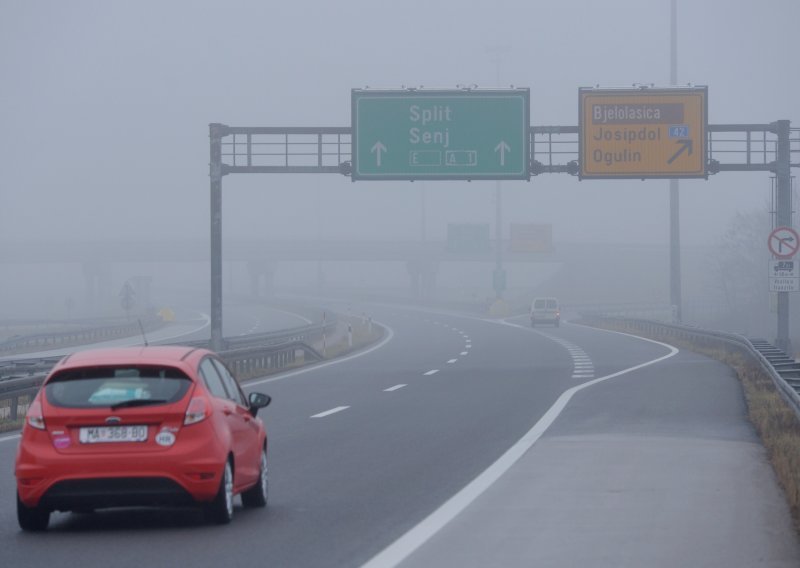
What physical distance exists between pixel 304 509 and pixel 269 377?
20222 mm

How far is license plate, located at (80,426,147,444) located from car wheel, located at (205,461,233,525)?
2.20 ft

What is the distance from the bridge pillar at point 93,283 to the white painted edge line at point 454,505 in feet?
345

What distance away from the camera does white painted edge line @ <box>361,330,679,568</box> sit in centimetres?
908

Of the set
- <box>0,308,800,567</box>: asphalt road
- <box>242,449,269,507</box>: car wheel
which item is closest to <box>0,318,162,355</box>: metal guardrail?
<box>0,308,800,567</box>: asphalt road

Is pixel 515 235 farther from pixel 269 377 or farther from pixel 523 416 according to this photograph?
pixel 523 416

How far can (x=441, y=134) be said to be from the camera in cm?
3519

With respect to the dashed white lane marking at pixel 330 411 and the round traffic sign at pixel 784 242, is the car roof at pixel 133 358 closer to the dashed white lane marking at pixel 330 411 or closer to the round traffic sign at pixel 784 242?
the dashed white lane marking at pixel 330 411

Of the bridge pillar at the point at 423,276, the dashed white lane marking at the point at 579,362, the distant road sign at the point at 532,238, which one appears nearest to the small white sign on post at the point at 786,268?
the dashed white lane marking at the point at 579,362

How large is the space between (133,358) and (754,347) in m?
20.3

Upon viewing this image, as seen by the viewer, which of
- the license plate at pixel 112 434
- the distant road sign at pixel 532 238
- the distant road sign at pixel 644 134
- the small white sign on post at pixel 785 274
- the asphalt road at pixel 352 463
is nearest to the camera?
the asphalt road at pixel 352 463

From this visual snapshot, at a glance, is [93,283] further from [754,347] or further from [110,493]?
[110,493]

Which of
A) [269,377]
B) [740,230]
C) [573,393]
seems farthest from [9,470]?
[740,230]

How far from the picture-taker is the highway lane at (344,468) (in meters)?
9.52

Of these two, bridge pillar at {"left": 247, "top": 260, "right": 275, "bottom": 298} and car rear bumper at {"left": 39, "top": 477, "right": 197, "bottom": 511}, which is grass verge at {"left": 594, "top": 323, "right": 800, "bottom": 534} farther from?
bridge pillar at {"left": 247, "top": 260, "right": 275, "bottom": 298}
